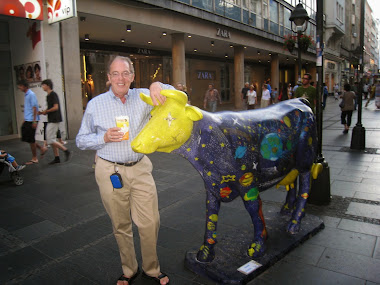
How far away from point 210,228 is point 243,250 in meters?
0.50

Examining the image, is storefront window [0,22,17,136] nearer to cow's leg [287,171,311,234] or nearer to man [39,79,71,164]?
man [39,79,71,164]

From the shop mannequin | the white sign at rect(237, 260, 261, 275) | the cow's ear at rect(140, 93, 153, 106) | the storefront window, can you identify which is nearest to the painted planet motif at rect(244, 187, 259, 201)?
the white sign at rect(237, 260, 261, 275)

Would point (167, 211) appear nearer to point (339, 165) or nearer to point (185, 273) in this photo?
point (185, 273)

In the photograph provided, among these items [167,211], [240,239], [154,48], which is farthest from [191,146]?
[154,48]

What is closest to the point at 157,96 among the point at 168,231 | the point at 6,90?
the point at 168,231

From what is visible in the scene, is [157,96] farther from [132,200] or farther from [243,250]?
[243,250]

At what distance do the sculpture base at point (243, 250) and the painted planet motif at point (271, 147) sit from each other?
0.94 meters

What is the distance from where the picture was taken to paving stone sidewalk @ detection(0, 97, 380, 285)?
293 centimetres

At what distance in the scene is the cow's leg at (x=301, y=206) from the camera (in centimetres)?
351

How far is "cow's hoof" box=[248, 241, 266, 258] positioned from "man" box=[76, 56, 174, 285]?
0.96m

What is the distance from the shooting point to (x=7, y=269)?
3.12 metres

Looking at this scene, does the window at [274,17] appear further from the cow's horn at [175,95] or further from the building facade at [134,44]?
the cow's horn at [175,95]

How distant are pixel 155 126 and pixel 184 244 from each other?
1673 mm

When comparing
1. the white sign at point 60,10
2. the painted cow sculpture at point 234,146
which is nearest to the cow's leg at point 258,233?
the painted cow sculpture at point 234,146
